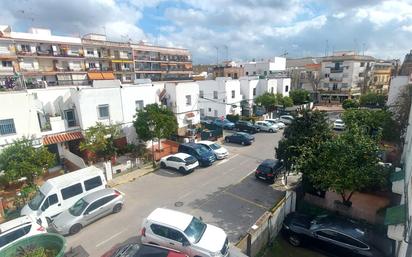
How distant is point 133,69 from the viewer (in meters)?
54.5

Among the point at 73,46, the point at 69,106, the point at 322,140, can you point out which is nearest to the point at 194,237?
the point at 322,140

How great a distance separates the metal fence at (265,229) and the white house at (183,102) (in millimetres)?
17528

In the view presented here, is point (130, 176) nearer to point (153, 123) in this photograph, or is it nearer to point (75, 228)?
point (153, 123)

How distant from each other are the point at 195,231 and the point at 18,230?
8.22 metres

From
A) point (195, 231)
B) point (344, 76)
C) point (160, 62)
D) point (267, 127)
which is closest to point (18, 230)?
point (195, 231)

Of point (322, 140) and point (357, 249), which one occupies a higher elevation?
point (322, 140)

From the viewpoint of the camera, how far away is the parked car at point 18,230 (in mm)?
10406

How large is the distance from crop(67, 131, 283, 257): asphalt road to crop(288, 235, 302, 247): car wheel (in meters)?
2.24

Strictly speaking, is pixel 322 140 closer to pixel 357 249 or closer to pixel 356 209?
pixel 356 209

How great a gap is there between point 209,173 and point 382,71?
218 ft

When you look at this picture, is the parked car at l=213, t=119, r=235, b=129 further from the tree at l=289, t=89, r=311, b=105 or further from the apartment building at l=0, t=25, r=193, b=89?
the tree at l=289, t=89, r=311, b=105

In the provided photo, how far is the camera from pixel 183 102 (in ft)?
93.2

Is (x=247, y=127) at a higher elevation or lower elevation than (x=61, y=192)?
lower

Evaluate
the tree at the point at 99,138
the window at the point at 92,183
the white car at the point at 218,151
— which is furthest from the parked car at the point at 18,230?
the white car at the point at 218,151
